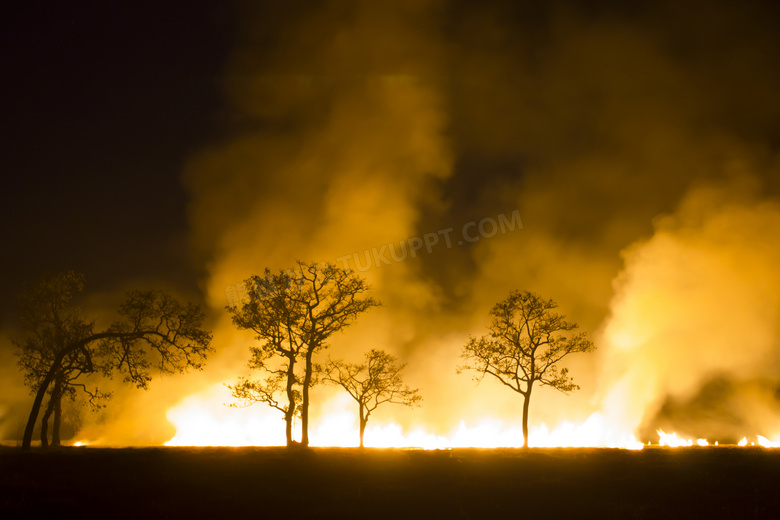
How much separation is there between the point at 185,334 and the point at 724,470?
35.3 m

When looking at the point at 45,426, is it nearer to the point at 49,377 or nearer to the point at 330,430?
the point at 49,377

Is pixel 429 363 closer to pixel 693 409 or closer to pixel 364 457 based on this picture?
pixel 693 409

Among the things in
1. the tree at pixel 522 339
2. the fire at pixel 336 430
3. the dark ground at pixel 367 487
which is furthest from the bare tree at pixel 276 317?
the fire at pixel 336 430

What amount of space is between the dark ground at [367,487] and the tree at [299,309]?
12.1 meters

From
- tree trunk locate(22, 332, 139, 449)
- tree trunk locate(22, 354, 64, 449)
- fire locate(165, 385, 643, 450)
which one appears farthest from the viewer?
fire locate(165, 385, 643, 450)

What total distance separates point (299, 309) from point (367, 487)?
22183 mm

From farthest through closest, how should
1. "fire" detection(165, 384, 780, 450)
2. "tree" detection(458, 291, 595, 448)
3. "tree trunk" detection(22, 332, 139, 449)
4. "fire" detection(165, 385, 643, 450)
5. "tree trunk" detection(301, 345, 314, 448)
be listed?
"fire" detection(165, 385, 643, 450) < "fire" detection(165, 384, 780, 450) < "tree" detection(458, 291, 595, 448) < "tree trunk" detection(301, 345, 314, 448) < "tree trunk" detection(22, 332, 139, 449)

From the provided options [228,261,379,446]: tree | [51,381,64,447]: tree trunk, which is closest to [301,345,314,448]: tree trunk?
[228,261,379,446]: tree

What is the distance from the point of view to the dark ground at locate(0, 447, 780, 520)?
2227 cm

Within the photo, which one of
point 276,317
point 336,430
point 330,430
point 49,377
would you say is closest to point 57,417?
point 49,377

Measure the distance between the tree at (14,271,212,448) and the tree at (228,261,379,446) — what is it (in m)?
5.49

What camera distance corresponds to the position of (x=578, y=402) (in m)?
112

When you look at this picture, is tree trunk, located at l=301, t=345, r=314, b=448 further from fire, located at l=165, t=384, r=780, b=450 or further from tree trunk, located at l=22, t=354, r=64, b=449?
fire, located at l=165, t=384, r=780, b=450

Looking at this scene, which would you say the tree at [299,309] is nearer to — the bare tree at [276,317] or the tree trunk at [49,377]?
the bare tree at [276,317]
